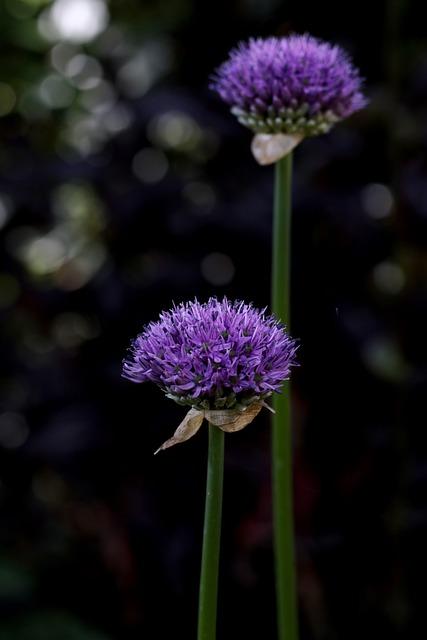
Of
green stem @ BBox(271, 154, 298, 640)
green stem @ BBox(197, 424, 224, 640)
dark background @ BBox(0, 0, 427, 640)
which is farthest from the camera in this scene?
dark background @ BBox(0, 0, 427, 640)

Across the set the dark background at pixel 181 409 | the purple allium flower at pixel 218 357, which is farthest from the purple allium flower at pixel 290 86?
the dark background at pixel 181 409

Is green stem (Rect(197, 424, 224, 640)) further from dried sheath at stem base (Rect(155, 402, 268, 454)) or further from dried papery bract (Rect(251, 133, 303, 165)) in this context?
dried papery bract (Rect(251, 133, 303, 165))

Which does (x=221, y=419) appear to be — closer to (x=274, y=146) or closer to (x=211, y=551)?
(x=211, y=551)

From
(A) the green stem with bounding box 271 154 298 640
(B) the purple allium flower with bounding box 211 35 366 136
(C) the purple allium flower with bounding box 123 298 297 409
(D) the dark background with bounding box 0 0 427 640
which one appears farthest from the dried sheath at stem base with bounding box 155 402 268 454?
(D) the dark background with bounding box 0 0 427 640

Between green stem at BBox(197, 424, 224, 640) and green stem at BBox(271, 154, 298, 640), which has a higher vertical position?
green stem at BBox(271, 154, 298, 640)

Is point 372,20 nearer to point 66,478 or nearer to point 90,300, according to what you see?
point 90,300

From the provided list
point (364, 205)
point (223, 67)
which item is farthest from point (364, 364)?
point (223, 67)
